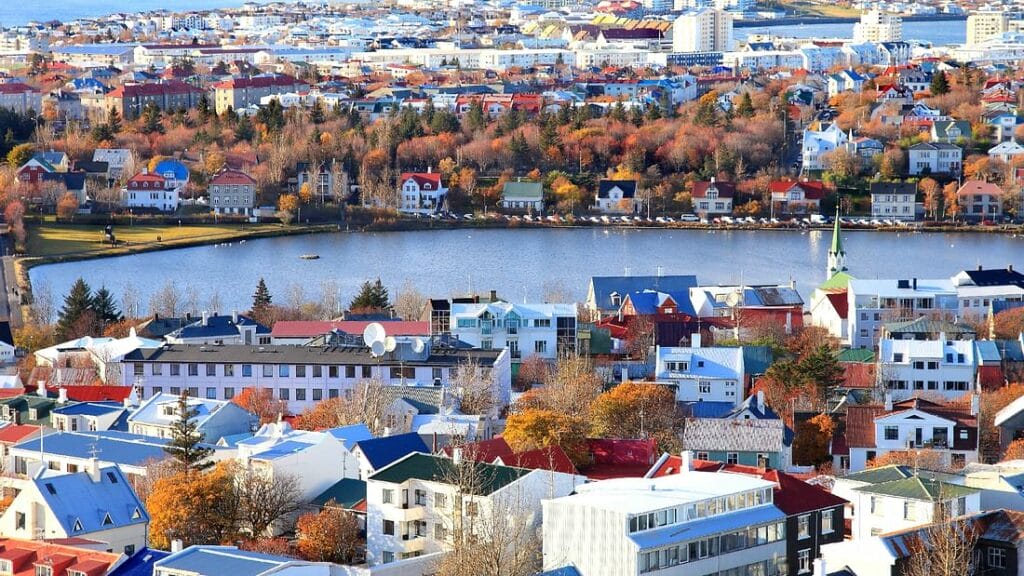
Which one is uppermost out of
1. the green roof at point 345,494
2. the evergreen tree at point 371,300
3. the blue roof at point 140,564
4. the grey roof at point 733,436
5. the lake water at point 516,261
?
the blue roof at point 140,564

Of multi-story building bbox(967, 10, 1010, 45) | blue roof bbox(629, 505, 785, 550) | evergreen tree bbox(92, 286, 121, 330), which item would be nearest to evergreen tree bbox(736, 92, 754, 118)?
evergreen tree bbox(92, 286, 121, 330)

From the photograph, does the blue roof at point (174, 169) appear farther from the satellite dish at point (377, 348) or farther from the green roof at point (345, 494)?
the green roof at point (345, 494)

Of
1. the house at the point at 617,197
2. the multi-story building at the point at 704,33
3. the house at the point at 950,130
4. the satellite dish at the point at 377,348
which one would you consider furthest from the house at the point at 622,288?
the multi-story building at the point at 704,33

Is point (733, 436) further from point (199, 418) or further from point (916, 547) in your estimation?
point (916, 547)

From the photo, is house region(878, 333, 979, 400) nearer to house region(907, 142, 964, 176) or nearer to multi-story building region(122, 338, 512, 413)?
multi-story building region(122, 338, 512, 413)

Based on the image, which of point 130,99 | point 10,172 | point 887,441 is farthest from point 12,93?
point 887,441
